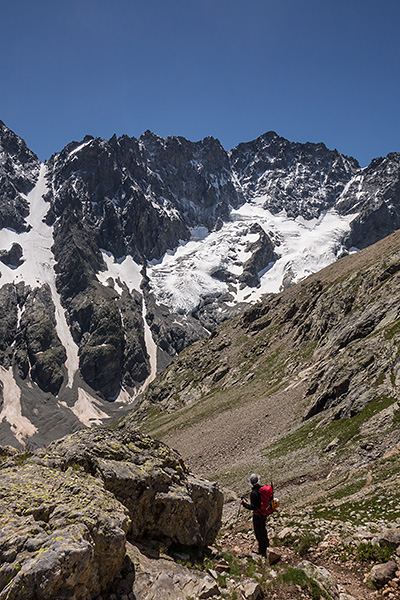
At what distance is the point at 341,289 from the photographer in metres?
90.9

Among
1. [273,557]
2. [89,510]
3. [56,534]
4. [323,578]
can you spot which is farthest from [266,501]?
[56,534]

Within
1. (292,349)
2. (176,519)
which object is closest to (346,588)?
(176,519)

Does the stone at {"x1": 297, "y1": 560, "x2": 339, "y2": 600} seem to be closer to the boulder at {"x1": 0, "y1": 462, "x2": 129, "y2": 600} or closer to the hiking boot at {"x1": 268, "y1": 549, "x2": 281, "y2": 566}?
the hiking boot at {"x1": 268, "y1": 549, "x2": 281, "y2": 566}

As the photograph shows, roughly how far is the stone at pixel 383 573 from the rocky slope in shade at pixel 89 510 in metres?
6.14

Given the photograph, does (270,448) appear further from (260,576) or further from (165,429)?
(165,429)

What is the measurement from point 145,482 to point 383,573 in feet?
27.2

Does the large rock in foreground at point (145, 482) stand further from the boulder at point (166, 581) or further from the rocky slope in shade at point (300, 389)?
the rocky slope in shade at point (300, 389)

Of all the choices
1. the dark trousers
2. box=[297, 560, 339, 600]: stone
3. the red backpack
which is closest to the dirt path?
the dark trousers

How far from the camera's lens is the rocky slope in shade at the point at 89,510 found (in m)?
8.61

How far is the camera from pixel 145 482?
14.0 metres

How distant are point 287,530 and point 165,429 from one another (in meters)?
77.6

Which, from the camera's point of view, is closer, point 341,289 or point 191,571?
point 191,571

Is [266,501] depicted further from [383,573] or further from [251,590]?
[383,573]

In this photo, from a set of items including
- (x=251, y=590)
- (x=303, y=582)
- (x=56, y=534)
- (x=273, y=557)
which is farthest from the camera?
(x=273, y=557)
